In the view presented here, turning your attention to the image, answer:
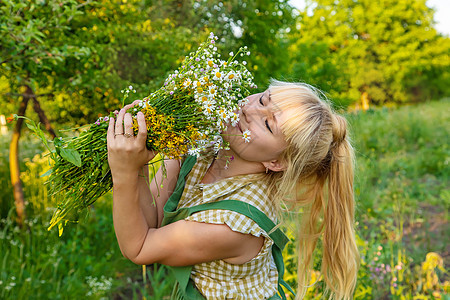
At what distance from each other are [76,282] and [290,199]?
1.89 m

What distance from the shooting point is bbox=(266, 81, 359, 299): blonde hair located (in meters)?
1.69

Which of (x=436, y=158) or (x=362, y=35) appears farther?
(x=362, y=35)

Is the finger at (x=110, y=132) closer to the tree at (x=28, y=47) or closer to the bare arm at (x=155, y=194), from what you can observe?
the bare arm at (x=155, y=194)

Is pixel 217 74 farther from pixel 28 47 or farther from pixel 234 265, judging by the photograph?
pixel 28 47

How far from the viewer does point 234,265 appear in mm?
1617

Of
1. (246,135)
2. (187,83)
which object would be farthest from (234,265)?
(187,83)

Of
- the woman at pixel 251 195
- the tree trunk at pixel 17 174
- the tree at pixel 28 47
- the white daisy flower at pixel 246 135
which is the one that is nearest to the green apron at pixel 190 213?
the woman at pixel 251 195

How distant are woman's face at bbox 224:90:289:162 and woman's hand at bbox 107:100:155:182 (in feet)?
A: 1.18

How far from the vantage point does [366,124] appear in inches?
326

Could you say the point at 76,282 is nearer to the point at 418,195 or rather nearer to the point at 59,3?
the point at 59,3

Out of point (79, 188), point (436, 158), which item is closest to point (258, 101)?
point (79, 188)

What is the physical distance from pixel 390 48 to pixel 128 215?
107 ft

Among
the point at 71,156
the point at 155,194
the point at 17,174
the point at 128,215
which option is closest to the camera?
the point at 71,156

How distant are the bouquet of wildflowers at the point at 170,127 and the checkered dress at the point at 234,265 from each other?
26cm
